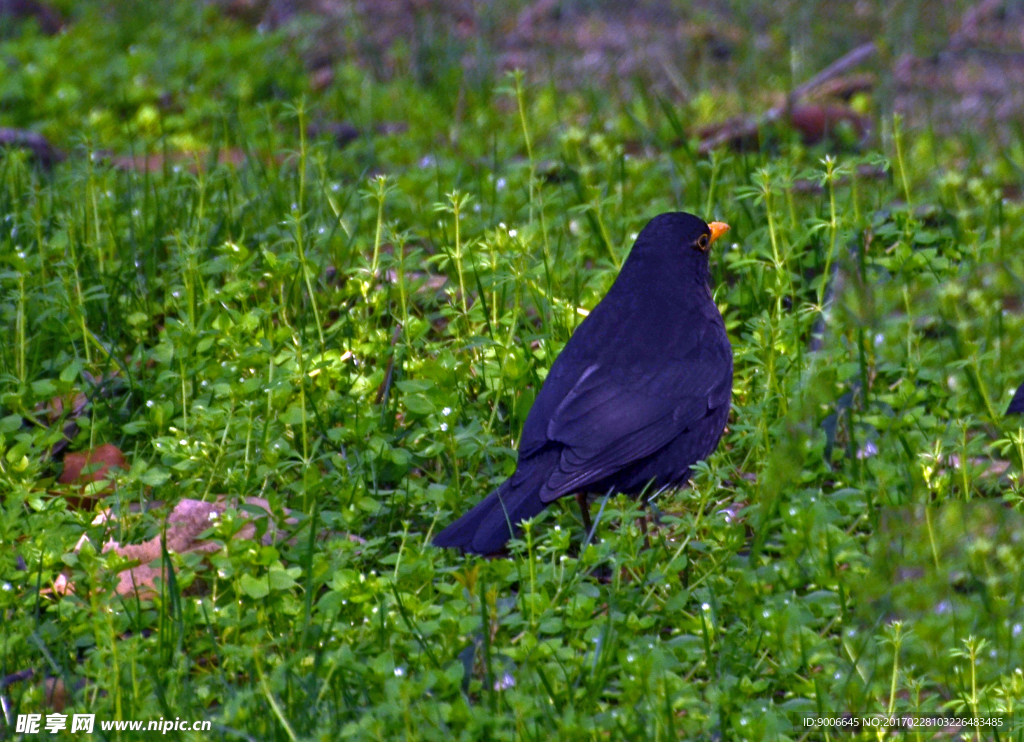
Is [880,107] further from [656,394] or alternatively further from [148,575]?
[148,575]

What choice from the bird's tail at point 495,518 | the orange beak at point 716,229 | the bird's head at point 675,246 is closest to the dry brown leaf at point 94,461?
the bird's tail at point 495,518

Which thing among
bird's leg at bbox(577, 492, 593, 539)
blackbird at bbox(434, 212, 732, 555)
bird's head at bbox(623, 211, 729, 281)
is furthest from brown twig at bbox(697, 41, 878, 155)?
bird's leg at bbox(577, 492, 593, 539)

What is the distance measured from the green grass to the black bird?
0.09 m

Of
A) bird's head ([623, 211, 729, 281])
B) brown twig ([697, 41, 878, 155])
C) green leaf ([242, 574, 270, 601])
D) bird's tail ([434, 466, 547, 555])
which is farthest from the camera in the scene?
brown twig ([697, 41, 878, 155])

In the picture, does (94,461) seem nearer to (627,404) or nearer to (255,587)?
(255,587)

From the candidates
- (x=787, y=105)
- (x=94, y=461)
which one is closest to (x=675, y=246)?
(x=94, y=461)

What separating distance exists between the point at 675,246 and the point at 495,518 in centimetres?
135

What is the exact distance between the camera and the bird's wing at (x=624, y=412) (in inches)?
155

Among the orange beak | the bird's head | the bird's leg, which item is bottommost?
the bird's leg

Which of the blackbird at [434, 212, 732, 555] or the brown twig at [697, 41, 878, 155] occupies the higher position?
the blackbird at [434, 212, 732, 555]

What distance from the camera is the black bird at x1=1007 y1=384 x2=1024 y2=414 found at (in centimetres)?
432

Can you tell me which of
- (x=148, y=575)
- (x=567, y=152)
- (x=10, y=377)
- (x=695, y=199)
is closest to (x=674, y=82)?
(x=567, y=152)

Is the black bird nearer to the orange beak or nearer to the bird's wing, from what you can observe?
the bird's wing

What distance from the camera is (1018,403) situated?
433 cm
